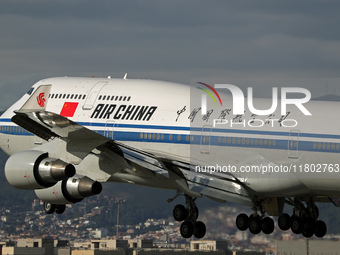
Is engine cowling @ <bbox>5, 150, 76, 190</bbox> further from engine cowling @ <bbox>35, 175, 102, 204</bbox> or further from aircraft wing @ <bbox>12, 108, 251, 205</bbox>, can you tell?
engine cowling @ <bbox>35, 175, 102, 204</bbox>

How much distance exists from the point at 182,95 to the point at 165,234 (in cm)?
8041

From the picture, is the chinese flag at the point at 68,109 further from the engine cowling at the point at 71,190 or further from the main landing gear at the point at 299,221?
the main landing gear at the point at 299,221

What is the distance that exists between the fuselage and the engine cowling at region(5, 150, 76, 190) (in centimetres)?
298

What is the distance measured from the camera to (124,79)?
43.2m

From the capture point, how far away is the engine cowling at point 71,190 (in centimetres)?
3966

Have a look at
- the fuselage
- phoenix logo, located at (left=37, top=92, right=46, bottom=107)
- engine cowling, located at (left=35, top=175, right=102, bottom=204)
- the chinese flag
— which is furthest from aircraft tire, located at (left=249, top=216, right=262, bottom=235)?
phoenix logo, located at (left=37, top=92, right=46, bottom=107)

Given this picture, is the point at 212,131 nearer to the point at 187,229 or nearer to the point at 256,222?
the point at 256,222

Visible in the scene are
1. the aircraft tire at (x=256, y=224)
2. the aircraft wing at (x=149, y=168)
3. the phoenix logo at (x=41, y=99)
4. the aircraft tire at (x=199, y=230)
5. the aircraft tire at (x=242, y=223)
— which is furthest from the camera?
the aircraft tire at (x=199, y=230)

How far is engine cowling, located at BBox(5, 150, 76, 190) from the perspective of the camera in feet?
123

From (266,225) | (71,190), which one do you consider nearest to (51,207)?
(71,190)

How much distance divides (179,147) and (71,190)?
5.16 metres

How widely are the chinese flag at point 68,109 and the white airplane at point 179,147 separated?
0.19 feet

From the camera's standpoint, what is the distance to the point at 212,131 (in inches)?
1527

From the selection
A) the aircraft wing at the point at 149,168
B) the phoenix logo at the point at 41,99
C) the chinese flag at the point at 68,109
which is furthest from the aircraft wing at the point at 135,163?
the chinese flag at the point at 68,109
